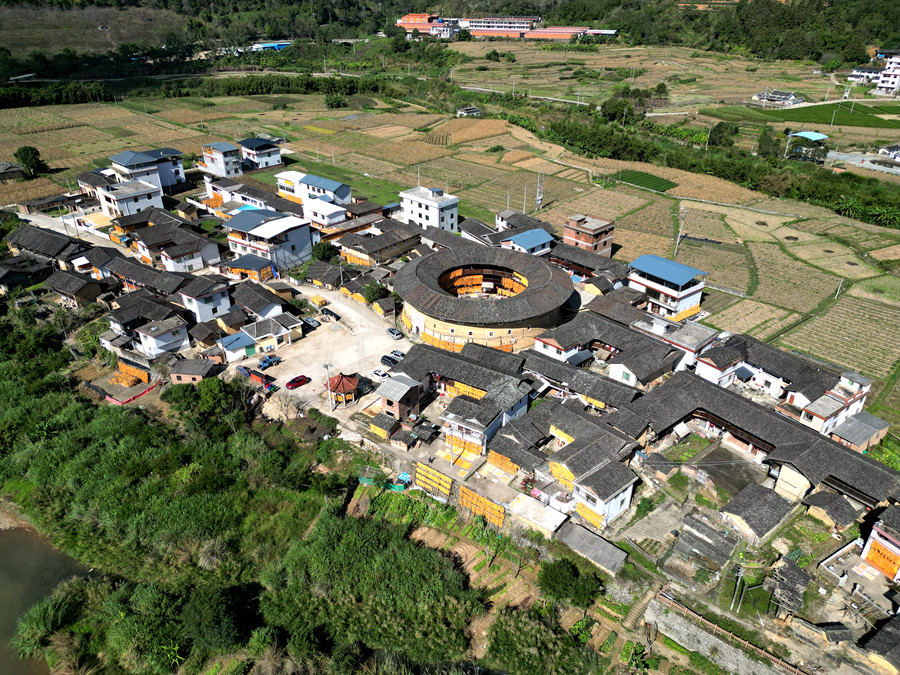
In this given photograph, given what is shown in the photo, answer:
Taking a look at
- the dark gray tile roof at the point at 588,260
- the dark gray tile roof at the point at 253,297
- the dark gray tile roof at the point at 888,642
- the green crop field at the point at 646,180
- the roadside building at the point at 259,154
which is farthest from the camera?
the roadside building at the point at 259,154

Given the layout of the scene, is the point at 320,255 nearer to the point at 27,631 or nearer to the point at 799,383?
the point at 27,631

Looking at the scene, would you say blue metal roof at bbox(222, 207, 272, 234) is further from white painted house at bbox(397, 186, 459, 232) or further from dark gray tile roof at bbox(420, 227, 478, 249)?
dark gray tile roof at bbox(420, 227, 478, 249)

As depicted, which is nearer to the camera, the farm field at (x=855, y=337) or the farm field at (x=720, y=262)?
the farm field at (x=855, y=337)

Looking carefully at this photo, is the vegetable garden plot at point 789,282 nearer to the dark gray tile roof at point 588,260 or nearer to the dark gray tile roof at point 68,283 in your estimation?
the dark gray tile roof at point 588,260

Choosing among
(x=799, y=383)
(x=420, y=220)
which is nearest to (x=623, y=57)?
(x=420, y=220)

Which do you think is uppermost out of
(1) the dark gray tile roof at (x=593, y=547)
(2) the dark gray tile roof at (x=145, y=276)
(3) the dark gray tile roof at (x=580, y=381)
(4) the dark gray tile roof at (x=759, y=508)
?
(2) the dark gray tile roof at (x=145, y=276)

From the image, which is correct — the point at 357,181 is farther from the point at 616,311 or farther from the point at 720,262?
the point at 720,262

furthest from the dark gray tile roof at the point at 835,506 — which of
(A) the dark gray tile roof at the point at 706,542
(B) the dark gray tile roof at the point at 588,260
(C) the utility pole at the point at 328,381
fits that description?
(C) the utility pole at the point at 328,381
